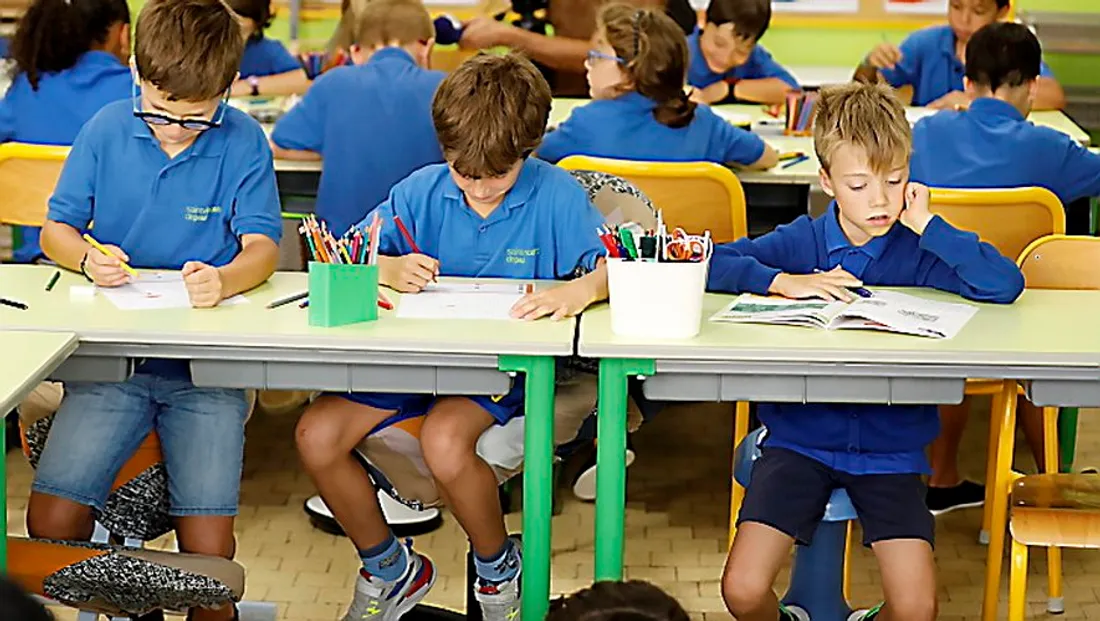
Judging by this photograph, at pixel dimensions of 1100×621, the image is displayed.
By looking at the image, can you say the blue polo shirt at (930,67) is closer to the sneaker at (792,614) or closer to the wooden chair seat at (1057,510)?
the wooden chair seat at (1057,510)

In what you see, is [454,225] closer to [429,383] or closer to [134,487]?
[429,383]

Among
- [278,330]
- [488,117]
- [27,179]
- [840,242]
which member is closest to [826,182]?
[840,242]

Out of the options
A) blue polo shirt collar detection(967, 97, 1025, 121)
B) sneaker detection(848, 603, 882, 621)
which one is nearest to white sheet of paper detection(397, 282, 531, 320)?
sneaker detection(848, 603, 882, 621)

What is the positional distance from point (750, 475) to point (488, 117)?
690 mm

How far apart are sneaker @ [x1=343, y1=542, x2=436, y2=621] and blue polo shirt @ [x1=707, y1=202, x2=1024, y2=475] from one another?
63cm

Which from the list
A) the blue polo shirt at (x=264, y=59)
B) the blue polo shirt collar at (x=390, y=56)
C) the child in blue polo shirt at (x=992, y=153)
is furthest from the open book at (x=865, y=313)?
the blue polo shirt at (x=264, y=59)

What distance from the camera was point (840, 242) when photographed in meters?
2.55

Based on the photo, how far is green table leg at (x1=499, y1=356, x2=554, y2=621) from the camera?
2250 mm

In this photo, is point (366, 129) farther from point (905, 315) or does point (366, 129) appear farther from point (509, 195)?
point (905, 315)

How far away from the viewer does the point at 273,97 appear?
15.0ft

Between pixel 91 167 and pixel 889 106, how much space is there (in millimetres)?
1300

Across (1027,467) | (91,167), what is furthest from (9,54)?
(1027,467)

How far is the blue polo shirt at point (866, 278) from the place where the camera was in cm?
240

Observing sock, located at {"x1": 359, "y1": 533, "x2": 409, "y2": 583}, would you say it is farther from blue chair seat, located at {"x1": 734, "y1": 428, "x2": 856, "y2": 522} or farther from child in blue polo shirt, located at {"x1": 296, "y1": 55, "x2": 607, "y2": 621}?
blue chair seat, located at {"x1": 734, "y1": 428, "x2": 856, "y2": 522}
